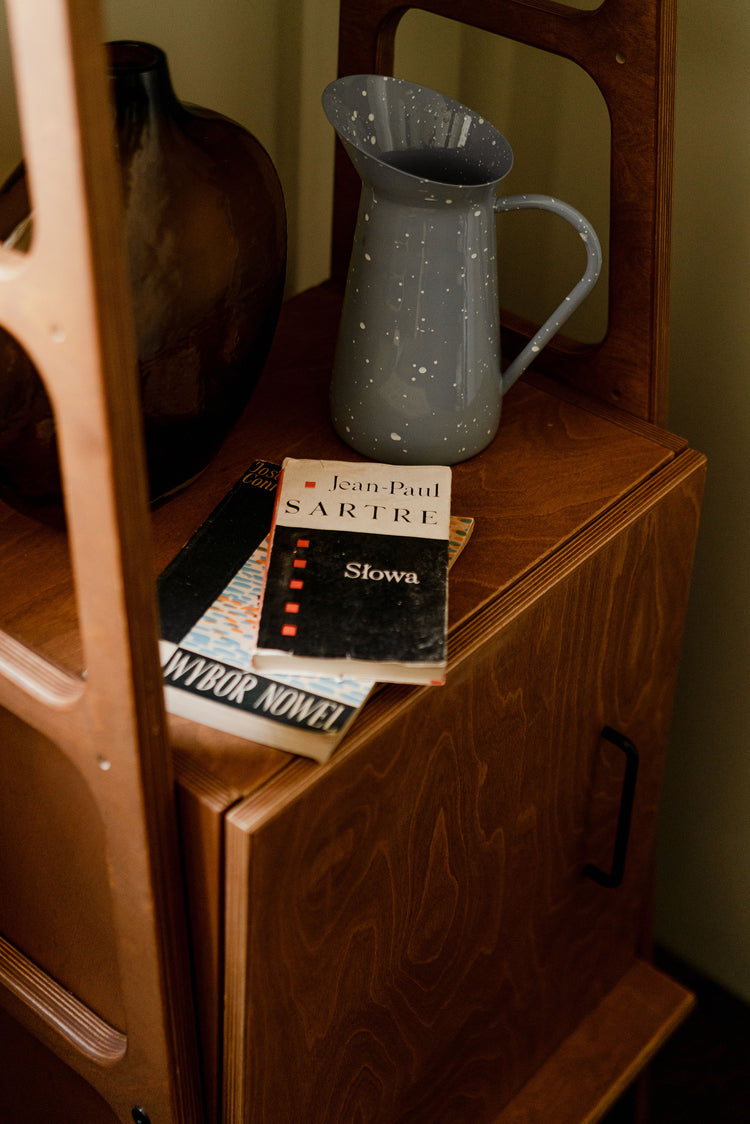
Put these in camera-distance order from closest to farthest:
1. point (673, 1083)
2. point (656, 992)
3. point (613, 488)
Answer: point (613, 488), point (656, 992), point (673, 1083)

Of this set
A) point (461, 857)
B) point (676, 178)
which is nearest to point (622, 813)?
point (461, 857)

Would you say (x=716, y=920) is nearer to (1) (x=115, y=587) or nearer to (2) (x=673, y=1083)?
(2) (x=673, y=1083)

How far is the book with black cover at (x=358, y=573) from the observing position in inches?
→ 23.1

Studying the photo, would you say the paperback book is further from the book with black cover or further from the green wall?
the green wall

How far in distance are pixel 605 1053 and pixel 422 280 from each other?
2.69 ft

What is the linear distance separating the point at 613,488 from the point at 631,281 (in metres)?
0.18

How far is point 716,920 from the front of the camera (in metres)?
1.29

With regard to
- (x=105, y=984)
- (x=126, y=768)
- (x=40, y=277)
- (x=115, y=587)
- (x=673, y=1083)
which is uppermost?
(x=40, y=277)

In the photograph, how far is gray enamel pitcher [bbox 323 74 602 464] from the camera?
70 cm

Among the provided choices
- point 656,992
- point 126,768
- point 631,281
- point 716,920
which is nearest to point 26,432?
point 126,768

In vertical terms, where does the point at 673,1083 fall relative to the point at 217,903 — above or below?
below

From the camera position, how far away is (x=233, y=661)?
592 millimetres

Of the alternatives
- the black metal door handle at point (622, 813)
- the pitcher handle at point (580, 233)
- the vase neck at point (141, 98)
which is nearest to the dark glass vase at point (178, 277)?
the vase neck at point (141, 98)

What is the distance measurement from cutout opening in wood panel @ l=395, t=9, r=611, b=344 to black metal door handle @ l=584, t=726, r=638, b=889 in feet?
1.48
